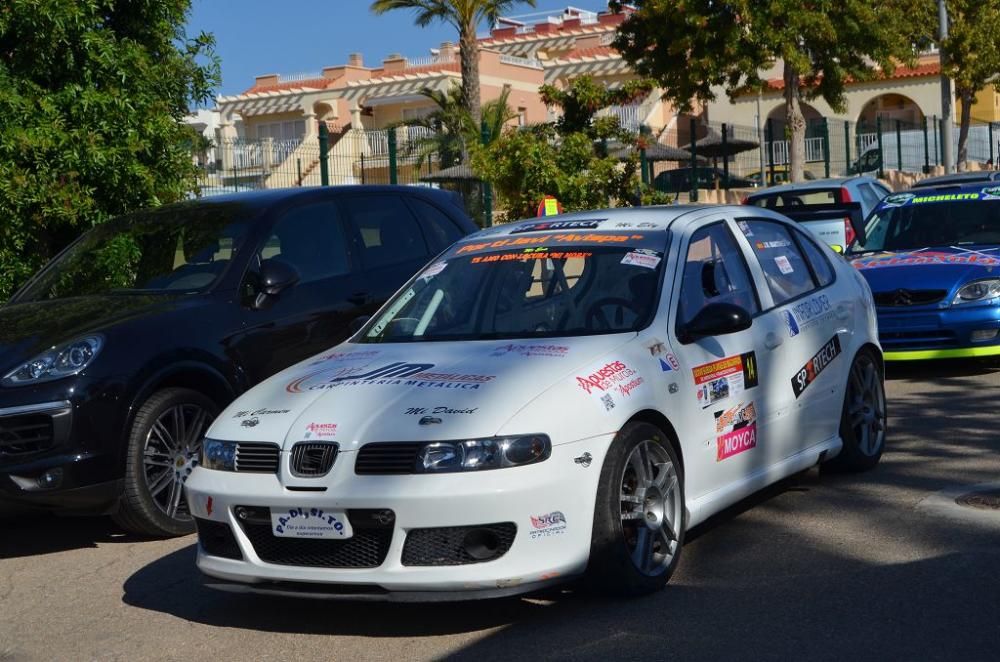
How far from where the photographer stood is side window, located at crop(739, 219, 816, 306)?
7117 mm

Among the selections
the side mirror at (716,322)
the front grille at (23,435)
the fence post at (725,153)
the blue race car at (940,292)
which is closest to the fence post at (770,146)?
the fence post at (725,153)

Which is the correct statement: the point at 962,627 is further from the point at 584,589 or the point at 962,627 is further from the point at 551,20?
the point at 551,20

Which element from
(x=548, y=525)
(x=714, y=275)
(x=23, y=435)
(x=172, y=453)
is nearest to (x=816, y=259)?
(x=714, y=275)

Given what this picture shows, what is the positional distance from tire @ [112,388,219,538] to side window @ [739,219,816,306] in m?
3.01

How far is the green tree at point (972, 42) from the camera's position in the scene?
38906 mm

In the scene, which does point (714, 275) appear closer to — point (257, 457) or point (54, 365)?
point (257, 457)

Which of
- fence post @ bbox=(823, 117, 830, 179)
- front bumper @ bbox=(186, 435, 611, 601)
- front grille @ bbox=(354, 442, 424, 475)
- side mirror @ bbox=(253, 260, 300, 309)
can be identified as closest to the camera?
front bumper @ bbox=(186, 435, 611, 601)

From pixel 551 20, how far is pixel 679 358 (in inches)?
2866

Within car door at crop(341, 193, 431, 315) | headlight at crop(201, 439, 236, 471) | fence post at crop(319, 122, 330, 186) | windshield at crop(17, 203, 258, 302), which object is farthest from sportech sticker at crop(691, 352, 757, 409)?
fence post at crop(319, 122, 330, 186)

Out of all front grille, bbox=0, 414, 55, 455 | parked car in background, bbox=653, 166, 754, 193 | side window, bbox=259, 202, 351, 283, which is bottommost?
front grille, bbox=0, 414, 55, 455

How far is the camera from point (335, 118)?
197 ft

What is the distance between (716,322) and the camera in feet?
19.5

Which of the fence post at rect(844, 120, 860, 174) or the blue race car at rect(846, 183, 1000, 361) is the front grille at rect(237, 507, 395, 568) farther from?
the fence post at rect(844, 120, 860, 174)

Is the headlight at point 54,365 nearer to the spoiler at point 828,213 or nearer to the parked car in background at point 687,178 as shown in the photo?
the spoiler at point 828,213
